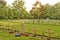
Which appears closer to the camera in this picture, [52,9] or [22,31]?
[22,31]

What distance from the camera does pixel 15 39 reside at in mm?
20734

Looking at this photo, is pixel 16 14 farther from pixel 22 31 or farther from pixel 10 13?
pixel 22 31

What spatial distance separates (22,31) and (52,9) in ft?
168

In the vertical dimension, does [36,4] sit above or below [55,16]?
above

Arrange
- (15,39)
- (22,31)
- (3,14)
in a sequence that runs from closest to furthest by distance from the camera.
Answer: (15,39)
(22,31)
(3,14)

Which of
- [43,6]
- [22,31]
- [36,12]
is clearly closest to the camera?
[22,31]

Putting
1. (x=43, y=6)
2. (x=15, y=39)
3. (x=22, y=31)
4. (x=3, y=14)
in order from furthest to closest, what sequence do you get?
1. (x=43, y=6)
2. (x=3, y=14)
3. (x=22, y=31)
4. (x=15, y=39)

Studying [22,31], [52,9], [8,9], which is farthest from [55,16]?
[22,31]

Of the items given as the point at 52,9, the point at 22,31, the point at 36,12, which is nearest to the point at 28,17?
the point at 36,12

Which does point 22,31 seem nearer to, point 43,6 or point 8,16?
point 8,16

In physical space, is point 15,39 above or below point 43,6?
below

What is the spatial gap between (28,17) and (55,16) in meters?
12.0

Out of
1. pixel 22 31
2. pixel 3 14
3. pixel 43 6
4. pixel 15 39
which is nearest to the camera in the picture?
pixel 15 39

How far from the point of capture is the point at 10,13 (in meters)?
70.2
